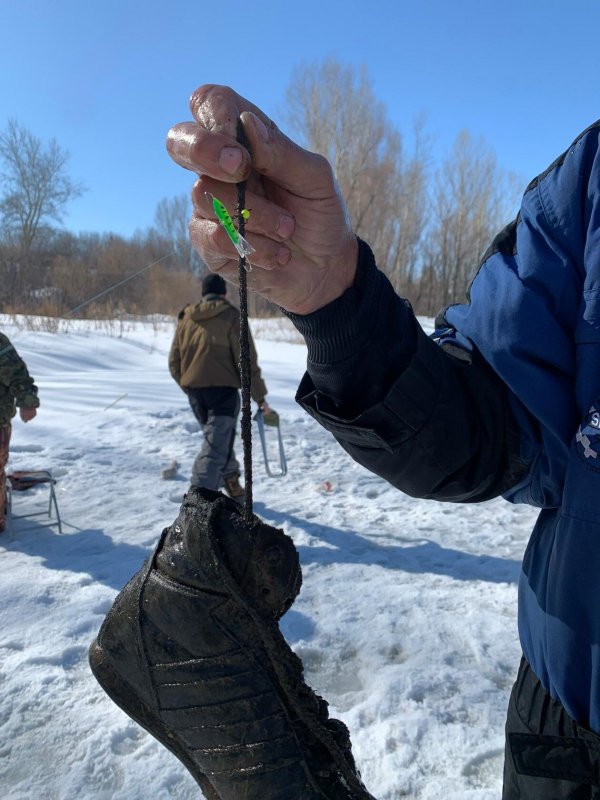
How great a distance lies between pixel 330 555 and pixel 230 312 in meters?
2.07

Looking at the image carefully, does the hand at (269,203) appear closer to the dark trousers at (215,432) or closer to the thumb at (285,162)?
the thumb at (285,162)

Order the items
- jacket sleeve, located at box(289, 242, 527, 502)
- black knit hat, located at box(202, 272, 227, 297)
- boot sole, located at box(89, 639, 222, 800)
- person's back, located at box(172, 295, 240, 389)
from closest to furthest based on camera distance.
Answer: boot sole, located at box(89, 639, 222, 800)
jacket sleeve, located at box(289, 242, 527, 502)
person's back, located at box(172, 295, 240, 389)
black knit hat, located at box(202, 272, 227, 297)

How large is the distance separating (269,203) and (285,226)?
0.14 ft

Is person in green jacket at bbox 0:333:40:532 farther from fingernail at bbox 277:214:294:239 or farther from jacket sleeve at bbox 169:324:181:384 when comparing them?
fingernail at bbox 277:214:294:239

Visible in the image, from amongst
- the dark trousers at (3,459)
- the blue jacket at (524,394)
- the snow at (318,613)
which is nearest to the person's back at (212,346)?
the snow at (318,613)

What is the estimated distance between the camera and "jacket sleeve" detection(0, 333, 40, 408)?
13.5 ft

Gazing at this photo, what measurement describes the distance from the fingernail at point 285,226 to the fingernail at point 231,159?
0.14 m

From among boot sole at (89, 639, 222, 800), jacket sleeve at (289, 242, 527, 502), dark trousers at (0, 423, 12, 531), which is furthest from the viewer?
dark trousers at (0, 423, 12, 531)

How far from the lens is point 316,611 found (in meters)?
3.21

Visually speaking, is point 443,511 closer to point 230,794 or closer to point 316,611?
point 316,611

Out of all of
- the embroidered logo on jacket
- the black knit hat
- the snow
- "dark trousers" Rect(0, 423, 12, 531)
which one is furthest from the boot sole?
the black knit hat

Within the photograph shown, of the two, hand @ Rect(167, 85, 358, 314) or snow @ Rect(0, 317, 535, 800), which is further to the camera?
snow @ Rect(0, 317, 535, 800)

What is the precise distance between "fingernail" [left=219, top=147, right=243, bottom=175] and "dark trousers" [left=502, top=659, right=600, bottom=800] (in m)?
0.95

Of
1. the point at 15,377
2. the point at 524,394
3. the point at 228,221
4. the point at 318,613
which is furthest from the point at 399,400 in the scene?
the point at 15,377
